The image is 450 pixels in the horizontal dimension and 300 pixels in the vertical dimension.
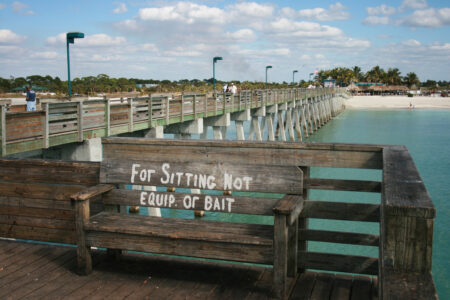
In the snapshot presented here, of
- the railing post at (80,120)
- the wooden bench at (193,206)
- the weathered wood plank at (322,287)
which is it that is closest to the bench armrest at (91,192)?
the wooden bench at (193,206)

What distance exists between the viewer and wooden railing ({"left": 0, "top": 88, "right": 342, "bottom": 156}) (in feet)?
30.2

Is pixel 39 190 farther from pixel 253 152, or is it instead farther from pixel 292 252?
pixel 292 252

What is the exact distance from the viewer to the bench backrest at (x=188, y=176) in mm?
3760

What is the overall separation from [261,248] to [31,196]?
224 cm

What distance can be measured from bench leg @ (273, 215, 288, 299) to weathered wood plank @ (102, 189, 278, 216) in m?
0.35

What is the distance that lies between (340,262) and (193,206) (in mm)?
1257

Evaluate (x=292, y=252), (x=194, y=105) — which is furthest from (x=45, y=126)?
(x=194, y=105)

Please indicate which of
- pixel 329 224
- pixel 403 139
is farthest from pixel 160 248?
pixel 403 139

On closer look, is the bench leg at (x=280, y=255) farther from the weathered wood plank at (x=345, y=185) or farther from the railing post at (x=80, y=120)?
the railing post at (x=80, y=120)

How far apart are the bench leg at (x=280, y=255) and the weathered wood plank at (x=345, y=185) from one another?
808mm

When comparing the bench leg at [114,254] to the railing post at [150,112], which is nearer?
the bench leg at [114,254]

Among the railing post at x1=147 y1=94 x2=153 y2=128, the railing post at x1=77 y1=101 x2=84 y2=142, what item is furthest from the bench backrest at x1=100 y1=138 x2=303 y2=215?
the railing post at x1=147 y1=94 x2=153 y2=128

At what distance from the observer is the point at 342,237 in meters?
4.02

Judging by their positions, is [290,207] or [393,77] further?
[393,77]
